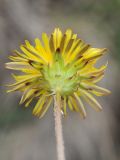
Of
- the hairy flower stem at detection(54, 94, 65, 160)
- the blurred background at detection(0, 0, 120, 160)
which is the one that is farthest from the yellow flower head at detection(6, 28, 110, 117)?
the blurred background at detection(0, 0, 120, 160)

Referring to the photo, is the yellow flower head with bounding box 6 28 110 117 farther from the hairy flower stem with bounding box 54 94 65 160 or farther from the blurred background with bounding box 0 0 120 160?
the blurred background with bounding box 0 0 120 160

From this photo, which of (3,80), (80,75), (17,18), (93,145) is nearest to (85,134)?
(93,145)

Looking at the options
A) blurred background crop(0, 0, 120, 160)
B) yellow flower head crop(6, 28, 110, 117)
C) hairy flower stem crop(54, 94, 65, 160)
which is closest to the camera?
hairy flower stem crop(54, 94, 65, 160)

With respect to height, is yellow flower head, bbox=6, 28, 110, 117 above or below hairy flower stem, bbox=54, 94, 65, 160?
above

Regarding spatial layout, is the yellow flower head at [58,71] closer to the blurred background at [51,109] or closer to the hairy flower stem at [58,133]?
the hairy flower stem at [58,133]

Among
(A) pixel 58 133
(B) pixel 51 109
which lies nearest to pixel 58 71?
(A) pixel 58 133

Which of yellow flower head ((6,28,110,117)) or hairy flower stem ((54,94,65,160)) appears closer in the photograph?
hairy flower stem ((54,94,65,160))

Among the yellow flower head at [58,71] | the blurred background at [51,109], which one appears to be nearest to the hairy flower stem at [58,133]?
the yellow flower head at [58,71]
